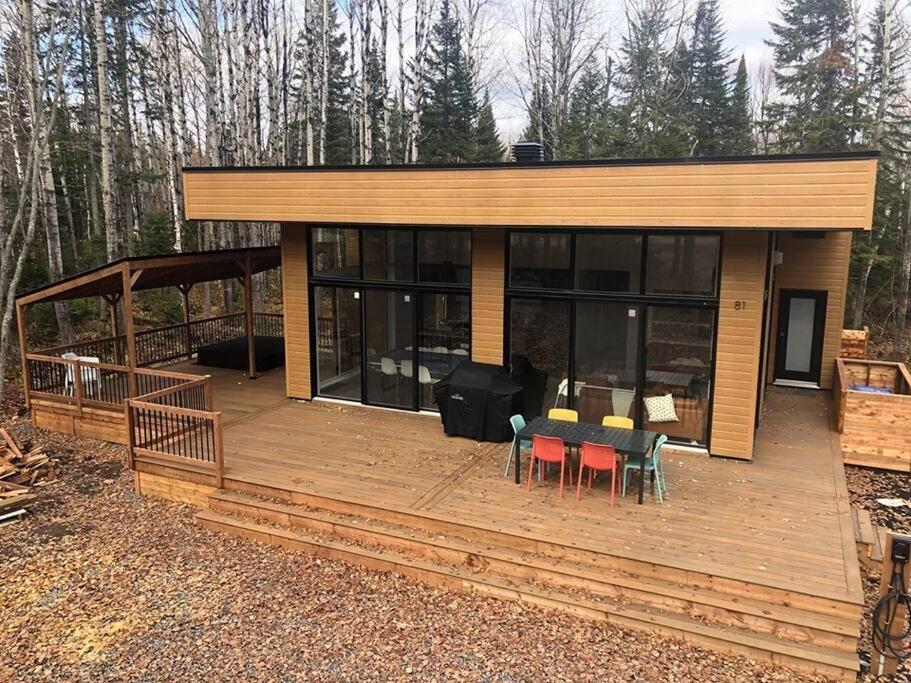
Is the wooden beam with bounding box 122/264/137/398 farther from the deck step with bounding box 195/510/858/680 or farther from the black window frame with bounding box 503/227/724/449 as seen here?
the black window frame with bounding box 503/227/724/449

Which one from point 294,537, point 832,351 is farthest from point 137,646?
point 832,351

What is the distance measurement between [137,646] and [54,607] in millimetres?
1205

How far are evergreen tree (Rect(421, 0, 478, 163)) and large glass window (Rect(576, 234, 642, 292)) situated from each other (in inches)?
674

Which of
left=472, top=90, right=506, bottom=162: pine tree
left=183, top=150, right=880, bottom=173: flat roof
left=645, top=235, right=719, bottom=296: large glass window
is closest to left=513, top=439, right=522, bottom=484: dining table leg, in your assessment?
left=645, top=235, right=719, bottom=296: large glass window

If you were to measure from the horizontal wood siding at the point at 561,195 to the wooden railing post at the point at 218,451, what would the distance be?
3231 millimetres

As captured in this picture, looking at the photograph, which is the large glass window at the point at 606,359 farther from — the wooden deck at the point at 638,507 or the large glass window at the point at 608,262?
the wooden deck at the point at 638,507

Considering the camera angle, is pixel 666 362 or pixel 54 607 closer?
pixel 54 607

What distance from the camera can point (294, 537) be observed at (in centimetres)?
666

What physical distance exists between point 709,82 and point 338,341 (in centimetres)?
2227

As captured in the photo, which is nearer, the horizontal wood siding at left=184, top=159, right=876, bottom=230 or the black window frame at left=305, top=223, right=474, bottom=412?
the horizontal wood siding at left=184, top=159, right=876, bottom=230

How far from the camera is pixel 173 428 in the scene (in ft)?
28.2

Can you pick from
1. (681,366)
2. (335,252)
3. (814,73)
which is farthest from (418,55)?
(814,73)

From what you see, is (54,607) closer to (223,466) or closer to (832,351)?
(223,466)

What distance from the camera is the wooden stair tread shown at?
5.00m
